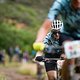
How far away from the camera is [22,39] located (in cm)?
5200

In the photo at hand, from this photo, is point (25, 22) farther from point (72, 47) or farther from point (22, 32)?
point (72, 47)

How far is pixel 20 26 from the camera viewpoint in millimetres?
59438

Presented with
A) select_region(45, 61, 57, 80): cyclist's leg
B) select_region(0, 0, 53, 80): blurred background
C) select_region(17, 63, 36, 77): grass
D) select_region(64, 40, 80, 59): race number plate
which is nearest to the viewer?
select_region(64, 40, 80, 59): race number plate

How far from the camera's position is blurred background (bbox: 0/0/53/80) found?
41419 millimetres

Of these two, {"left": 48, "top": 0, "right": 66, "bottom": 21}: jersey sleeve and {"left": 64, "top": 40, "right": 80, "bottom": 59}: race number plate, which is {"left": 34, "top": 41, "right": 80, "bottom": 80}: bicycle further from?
{"left": 48, "top": 0, "right": 66, "bottom": 21}: jersey sleeve

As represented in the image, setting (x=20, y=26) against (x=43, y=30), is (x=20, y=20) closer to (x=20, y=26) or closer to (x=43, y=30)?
(x=20, y=26)

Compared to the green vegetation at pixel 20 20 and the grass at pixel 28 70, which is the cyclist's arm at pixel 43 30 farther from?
the green vegetation at pixel 20 20

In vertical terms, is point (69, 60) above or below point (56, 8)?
below

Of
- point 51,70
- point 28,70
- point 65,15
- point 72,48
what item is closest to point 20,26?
point 28,70

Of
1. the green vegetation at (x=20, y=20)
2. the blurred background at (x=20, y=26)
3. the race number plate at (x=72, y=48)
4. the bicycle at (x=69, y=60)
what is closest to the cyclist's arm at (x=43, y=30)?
the bicycle at (x=69, y=60)

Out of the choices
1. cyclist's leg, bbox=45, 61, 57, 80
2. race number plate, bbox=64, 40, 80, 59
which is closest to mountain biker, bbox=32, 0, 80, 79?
race number plate, bbox=64, 40, 80, 59

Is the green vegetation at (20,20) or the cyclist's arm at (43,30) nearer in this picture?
the cyclist's arm at (43,30)

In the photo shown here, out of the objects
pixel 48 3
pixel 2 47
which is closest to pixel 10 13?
pixel 2 47

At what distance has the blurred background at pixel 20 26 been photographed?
136 feet
